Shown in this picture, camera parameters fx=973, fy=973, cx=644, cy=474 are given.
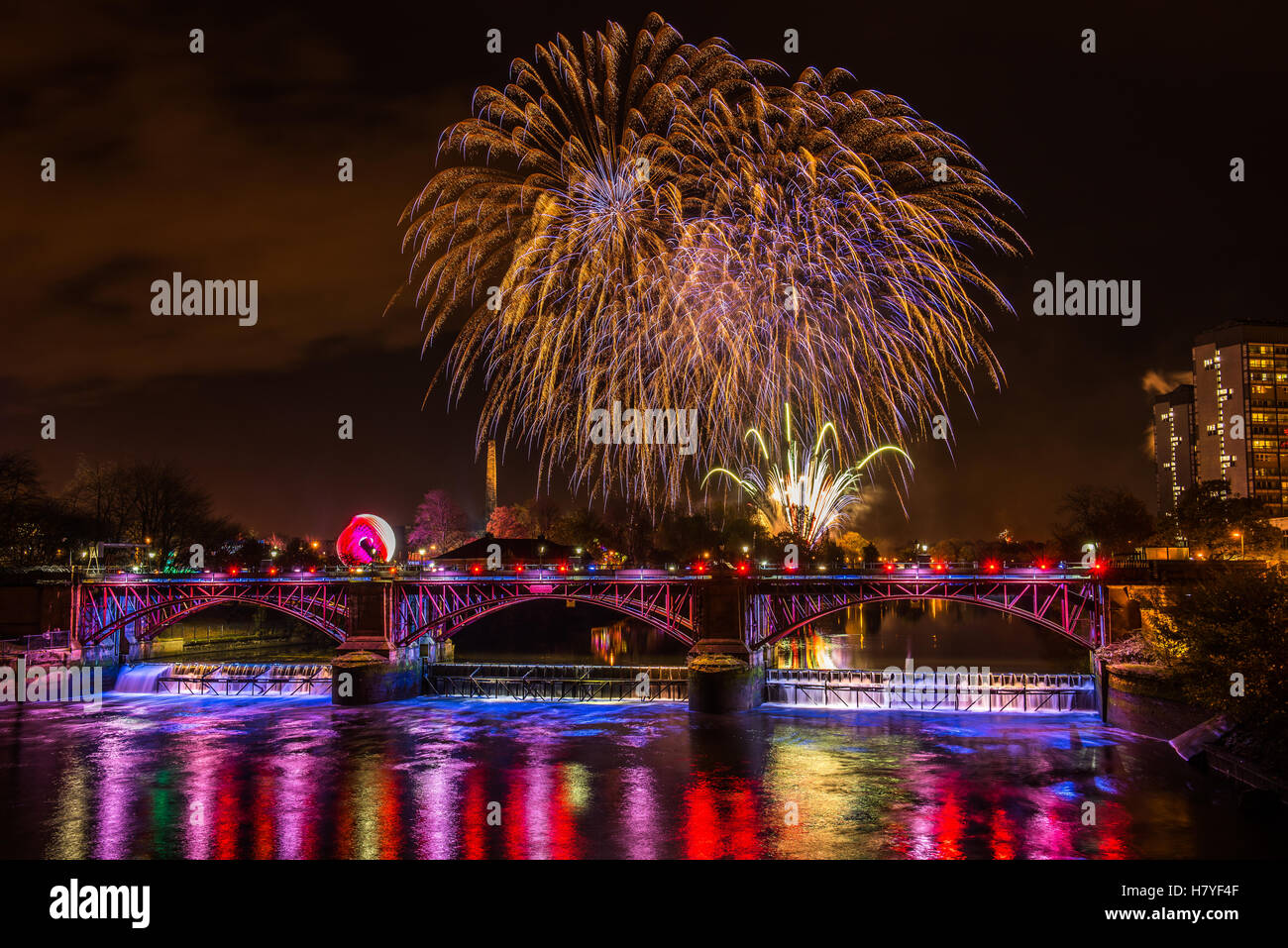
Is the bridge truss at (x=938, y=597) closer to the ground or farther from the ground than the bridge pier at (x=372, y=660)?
farther from the ground

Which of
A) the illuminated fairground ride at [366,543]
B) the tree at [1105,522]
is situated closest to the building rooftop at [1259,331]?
the tree at [1105,522]

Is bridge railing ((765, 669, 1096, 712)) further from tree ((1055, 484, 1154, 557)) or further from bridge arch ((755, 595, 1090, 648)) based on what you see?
tree ((1055, 484, 1154, 557))

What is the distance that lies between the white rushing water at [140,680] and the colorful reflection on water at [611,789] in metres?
17.6

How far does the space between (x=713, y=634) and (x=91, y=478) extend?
93975 millimetres

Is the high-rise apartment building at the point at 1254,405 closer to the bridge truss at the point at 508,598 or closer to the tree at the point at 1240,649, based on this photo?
the bridge truss at the point at 508,598

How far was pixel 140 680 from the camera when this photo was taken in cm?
7969

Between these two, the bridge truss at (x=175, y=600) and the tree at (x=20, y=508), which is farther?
the tree at (x=20, y=508)

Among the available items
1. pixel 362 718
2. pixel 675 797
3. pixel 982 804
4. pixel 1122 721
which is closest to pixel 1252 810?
pixel 982 804

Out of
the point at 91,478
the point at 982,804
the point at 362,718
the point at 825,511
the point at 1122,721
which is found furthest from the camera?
the point at 91,478

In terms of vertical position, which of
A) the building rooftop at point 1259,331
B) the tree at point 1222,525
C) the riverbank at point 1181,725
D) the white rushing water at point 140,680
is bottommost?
the white rushing water at point 140,680

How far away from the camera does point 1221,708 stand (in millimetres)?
40812

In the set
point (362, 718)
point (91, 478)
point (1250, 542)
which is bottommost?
point (362, 718)

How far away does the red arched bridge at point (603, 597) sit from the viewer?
61.4 meters
